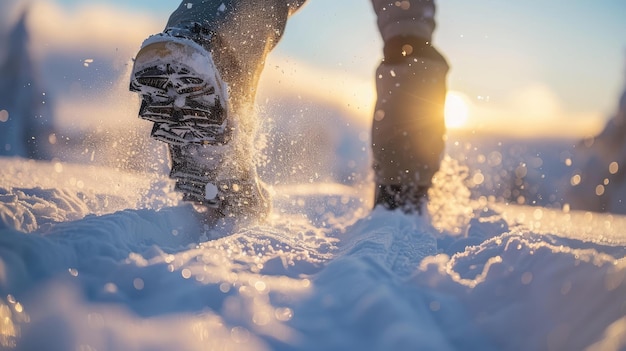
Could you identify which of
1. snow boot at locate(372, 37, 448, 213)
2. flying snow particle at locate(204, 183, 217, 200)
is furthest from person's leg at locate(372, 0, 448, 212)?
flying snow particle at locate(204, 183, 217, 200)

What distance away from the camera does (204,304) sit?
1.75 ft

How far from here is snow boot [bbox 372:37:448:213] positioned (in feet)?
5.75

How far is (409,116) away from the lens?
5.77 ft

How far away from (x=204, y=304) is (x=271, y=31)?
1372 millimetres

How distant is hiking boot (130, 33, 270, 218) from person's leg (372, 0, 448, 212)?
55cm

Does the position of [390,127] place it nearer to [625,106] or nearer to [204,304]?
[204,304]

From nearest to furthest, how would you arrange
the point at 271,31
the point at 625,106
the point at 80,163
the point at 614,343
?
the point at 614,343, the point at 271,31, the point at 80,163, the point at 625,106

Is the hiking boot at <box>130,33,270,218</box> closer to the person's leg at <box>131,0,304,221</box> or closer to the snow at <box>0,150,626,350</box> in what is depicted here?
the person's leg at <box>131,0,304,221</box>

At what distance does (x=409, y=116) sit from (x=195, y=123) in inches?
34.9

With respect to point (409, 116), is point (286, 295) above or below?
below

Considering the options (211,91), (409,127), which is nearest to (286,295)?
(211,91)

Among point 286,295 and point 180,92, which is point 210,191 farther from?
point 286,295

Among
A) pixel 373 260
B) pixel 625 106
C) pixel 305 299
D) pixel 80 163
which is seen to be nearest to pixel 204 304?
pixel 305 299

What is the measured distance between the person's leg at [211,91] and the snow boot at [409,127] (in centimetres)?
52
